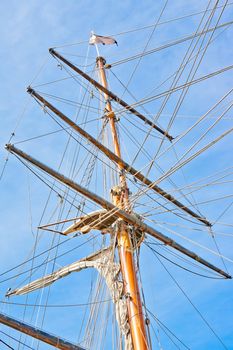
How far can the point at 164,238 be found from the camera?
12.6m

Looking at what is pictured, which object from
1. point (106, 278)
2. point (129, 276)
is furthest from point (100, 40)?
point (129, 276)

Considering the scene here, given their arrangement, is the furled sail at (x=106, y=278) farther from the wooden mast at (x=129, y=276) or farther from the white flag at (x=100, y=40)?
the white flag at (x=100, y=40)

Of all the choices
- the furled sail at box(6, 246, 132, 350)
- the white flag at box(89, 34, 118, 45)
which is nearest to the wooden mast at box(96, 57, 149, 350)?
the furled sail at box(6, 246, 132, 350)

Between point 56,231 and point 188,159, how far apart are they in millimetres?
5225

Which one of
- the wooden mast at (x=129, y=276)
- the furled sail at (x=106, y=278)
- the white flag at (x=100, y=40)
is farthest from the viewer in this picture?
the white flag at (x=100, y=40)

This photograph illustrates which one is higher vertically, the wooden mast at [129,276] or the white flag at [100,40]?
the white flag at [100,40]

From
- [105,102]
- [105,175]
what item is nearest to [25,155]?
[105,175]

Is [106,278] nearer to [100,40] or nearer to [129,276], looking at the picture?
[129,276]

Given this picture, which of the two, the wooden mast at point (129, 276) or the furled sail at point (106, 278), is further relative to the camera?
the furled sail at point (106, 278)

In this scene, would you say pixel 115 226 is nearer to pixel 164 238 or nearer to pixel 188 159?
pixel 164 238

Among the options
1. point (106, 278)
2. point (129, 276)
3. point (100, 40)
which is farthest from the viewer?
point (100, 40)

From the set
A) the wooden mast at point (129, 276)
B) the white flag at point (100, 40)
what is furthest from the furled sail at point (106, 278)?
the white flag at point (100, 40)

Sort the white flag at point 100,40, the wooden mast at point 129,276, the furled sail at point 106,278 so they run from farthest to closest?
the white flag at point 100,40 < the furled sail at point 106,278 < the wooden mast at point 129,276

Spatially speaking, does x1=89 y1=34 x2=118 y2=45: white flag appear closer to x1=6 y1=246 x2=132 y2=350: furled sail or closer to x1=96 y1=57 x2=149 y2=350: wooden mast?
x1=96 y1=57 x2=149 y2=350: wooden mast
